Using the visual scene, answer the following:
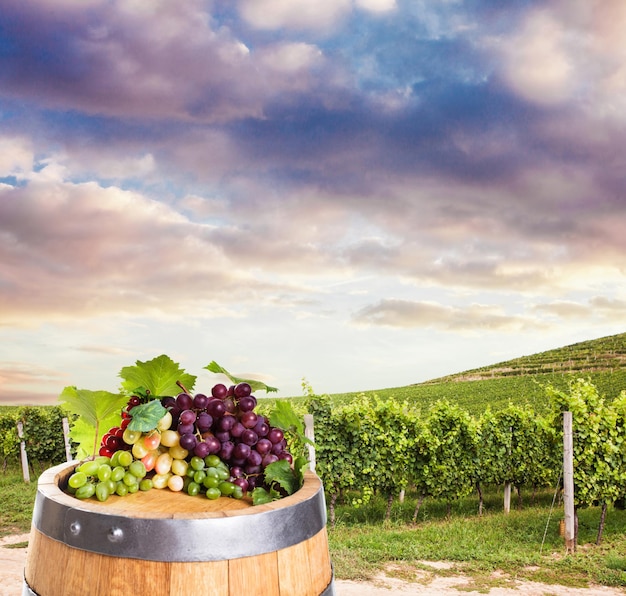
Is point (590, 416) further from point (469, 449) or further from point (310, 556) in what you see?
point (310, 556)

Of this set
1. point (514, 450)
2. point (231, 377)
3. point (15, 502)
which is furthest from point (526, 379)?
point (231, 377)

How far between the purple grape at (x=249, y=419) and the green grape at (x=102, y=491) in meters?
0.48

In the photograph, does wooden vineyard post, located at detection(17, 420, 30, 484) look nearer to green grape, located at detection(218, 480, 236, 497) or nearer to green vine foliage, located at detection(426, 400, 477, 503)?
green vine foliage, located at detection(426, 400, 477, 503)

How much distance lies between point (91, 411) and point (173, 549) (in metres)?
0.88

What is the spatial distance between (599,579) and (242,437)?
7.27m

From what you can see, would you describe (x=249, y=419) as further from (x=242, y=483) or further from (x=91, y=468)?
(x=91, y=468)

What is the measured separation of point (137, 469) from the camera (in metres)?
1.98

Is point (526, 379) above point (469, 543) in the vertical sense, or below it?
above

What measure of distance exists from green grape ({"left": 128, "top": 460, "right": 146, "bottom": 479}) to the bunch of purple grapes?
14 centimetres

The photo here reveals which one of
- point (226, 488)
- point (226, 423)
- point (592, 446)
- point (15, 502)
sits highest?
point (226, 423)

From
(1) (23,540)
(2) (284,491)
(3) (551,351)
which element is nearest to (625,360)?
(3) (551,351)

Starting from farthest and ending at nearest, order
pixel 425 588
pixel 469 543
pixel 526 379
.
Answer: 1. pixel 526 379
2. pixel 469 543
3. pixel 425 588

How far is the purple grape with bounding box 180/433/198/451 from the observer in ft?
6.61

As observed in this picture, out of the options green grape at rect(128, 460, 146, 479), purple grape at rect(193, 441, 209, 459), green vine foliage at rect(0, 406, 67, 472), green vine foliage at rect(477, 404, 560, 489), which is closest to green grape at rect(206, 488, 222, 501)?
purple grape at rect(193, 441, 209, 459)
